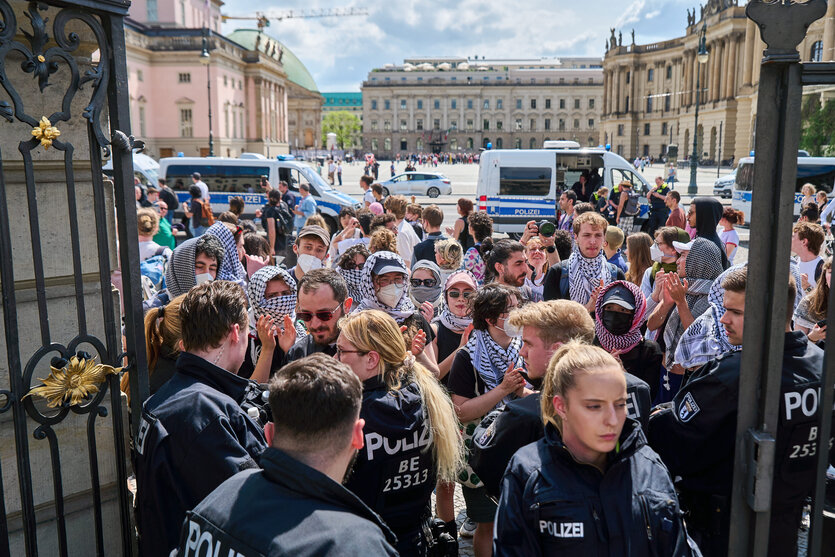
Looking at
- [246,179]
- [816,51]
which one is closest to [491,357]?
[246,179]

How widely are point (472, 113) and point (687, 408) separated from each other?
132 metres

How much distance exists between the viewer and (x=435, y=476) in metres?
3.04

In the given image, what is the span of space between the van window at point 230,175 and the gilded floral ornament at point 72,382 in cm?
1933

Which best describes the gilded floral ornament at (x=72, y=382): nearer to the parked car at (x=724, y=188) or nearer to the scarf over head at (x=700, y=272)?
the scarf over head at (x=700, y=272)

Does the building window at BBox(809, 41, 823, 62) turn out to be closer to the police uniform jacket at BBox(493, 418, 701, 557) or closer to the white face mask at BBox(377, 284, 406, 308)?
the white face mask at BBox(377, 284, 406, 308)

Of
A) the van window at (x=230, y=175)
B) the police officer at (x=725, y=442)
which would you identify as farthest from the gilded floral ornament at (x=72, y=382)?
the van window at (x=230, y=175)

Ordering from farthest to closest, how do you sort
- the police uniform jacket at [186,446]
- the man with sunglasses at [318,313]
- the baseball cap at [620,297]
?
the baseball cap at [620,297]
the man with sunglasses at [318,313]
the police uniform jacket at [186,446]

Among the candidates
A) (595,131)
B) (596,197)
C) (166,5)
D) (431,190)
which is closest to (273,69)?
(166,5)

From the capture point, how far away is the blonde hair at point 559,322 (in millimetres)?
2854

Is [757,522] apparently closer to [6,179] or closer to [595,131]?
[6,179]

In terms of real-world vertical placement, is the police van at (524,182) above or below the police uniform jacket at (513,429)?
above

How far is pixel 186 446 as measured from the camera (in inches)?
96.5

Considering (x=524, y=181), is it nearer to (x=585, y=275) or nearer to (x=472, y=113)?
(x=585, y=275)

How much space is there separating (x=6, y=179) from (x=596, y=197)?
14.3m
